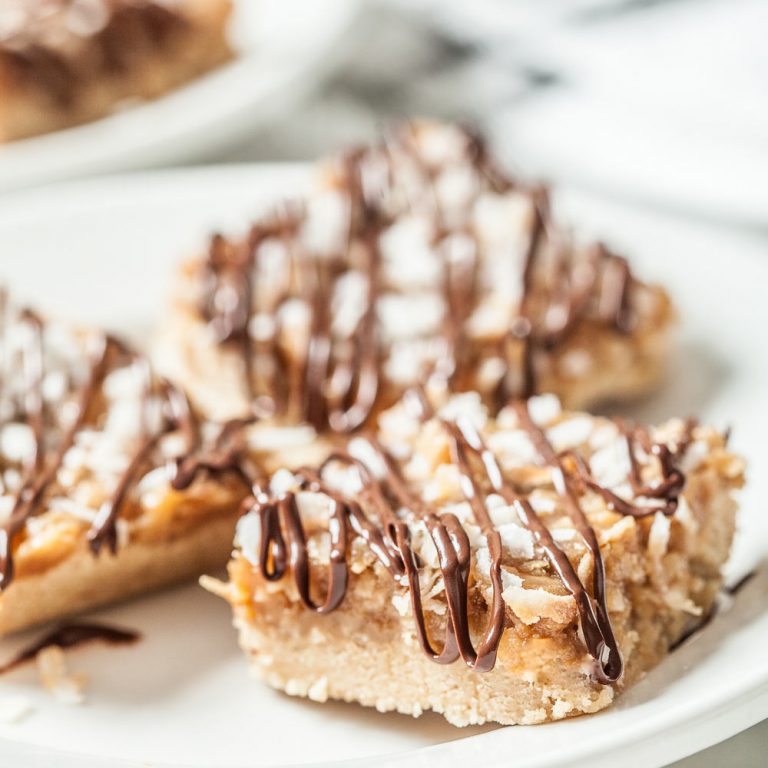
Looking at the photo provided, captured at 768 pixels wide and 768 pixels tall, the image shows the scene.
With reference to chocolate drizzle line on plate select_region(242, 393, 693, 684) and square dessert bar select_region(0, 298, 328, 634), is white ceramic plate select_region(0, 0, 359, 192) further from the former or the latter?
chocolate drizzle line on plate select_region(242, 393, 693, 684)

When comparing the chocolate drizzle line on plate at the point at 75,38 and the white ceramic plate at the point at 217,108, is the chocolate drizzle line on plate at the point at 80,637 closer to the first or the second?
the white ceramic plate at the point at 217,108

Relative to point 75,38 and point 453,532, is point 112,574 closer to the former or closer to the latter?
point 453,532

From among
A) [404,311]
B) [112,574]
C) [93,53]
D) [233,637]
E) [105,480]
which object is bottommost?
[233,637]

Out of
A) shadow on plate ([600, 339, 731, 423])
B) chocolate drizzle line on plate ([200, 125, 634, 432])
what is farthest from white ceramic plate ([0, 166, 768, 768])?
chocolate drizzle line on plate ([200, 125, 634, 432])

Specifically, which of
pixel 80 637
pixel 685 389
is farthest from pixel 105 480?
pixel 685 389

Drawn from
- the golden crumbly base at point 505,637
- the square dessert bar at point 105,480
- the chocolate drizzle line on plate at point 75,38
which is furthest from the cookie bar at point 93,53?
the golden crumbly base at point 505,637

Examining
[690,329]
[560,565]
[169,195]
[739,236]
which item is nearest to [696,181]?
[739,236]
